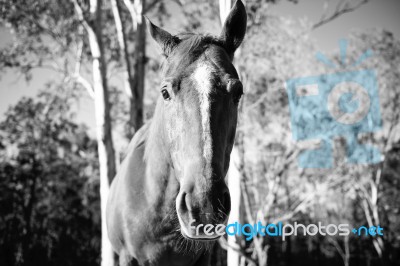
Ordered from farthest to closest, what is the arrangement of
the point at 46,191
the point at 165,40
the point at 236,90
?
the point at 46,191 < the point at 165,40 < the point at 236,90

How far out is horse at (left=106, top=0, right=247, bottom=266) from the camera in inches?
64.6

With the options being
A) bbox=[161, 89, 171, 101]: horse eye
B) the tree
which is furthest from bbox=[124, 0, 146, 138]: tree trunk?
the tree

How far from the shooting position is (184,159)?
185 centimetres

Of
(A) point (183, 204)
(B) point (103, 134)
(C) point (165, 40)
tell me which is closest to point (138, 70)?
(B) point (103, 134)

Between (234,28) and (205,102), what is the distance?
3.41ft

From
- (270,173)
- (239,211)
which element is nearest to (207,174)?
(239,211)

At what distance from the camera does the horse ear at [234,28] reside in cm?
245

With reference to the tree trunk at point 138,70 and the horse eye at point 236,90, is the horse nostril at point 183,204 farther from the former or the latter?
the tree trunk at point 138,70

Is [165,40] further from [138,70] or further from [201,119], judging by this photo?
[138,70]

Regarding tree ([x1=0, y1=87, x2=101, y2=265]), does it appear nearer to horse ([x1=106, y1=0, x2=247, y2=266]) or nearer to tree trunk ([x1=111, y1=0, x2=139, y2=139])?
tree trunk ([x1=111, y1=0, x2=139, y2=139])

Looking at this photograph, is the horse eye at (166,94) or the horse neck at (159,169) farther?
the horse neck at (159,169)

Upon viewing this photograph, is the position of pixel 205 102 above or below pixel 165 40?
below

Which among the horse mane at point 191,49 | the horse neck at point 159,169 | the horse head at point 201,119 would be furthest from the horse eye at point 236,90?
the horse neck at point 159,169

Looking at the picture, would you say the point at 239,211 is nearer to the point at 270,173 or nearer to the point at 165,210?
the point at 165,210
